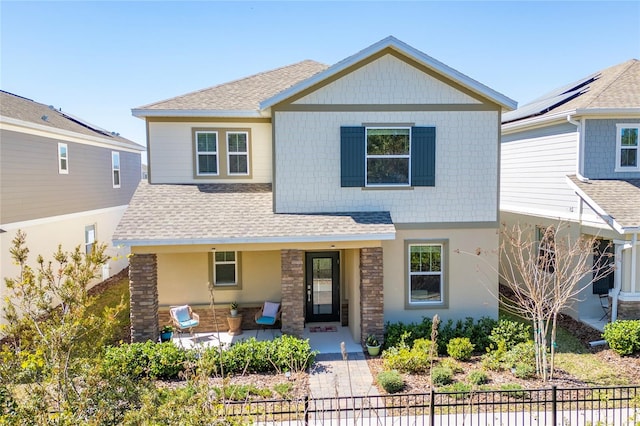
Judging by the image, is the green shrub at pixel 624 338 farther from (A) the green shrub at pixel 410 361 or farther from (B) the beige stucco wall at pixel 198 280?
(B) the beige stucco wall at pixel 198 280

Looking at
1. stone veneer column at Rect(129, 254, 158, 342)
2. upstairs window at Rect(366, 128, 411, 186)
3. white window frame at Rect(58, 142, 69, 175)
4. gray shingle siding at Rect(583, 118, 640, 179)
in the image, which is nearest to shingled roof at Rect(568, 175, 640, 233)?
gray shingle siding at Rect(583, 118, 640, 179)

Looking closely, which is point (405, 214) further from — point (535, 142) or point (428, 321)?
point (535, 142)

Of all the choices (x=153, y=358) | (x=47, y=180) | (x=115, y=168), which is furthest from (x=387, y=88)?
(x=115, y=168)

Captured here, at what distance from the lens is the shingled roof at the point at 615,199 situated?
11693mm

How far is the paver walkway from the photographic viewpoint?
9.16 metres

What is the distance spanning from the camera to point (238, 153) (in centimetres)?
1380

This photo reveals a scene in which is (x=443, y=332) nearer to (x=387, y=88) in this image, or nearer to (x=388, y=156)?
(x=388, y=156)

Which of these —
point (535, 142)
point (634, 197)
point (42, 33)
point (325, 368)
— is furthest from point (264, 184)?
point (634, 197)

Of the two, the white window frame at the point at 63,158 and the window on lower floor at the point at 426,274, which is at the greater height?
the white window frame at the point at 63,158

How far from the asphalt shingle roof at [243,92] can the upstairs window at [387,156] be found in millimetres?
3204

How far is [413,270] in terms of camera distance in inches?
486

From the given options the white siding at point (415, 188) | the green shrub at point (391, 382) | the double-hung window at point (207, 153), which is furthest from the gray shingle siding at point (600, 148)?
the double-hung window at point (207, 153)

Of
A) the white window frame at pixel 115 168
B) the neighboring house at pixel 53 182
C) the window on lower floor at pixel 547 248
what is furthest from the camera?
the white window frame at pixel 115 168

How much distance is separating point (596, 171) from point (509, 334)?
20.4 ft
